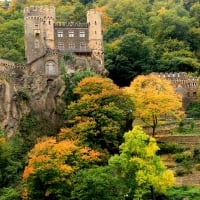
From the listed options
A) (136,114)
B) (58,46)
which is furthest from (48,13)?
(136,114)

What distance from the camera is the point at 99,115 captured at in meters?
62.7

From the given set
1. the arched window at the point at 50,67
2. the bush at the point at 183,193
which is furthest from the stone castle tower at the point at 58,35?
the bush at the point at 183,193

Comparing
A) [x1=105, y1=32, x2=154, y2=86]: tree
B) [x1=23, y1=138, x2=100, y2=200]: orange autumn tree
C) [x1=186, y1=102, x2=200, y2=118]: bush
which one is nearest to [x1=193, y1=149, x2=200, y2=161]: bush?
[x1=23, y1=138, x2=100, y2=200]: orange autumn tree

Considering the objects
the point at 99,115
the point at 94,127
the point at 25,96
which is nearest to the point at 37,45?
the point at 25,96

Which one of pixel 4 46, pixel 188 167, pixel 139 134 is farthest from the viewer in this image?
pixel 4 46

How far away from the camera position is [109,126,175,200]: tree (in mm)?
54188

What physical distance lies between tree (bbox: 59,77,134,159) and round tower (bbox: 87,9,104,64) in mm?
11809

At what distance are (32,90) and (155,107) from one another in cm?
1309

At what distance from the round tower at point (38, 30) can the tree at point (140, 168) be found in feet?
75.6

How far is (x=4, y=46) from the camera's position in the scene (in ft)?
309

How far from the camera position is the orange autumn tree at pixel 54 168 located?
55.3 m

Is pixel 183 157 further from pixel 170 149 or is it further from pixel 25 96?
pixel 25 96

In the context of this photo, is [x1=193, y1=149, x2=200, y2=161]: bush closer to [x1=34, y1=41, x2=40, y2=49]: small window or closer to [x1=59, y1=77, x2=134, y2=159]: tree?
[x1=59, y1=77, x2=134, y2=159]: tree

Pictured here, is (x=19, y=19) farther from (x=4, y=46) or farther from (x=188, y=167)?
(x=188, y=167)
